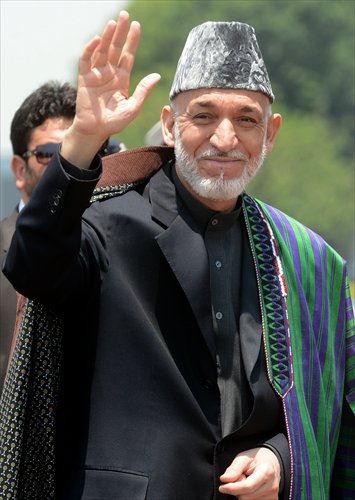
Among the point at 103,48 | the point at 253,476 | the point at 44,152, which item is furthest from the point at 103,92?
the point at 44,152

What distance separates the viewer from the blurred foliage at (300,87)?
129ft

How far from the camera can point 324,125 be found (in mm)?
41906

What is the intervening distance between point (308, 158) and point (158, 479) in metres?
38.6

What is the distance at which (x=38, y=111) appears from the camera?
5.03 metres

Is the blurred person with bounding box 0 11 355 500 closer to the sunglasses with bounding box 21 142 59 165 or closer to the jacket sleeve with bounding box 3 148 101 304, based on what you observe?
the jacket sleeve with bounding box 3 148 101 304

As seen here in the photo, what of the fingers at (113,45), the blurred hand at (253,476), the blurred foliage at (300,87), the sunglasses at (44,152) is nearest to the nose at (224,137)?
the fingers at (113,45)

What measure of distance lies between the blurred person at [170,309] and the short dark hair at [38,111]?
138cm

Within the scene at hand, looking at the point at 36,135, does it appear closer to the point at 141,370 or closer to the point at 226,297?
the point at 226,297

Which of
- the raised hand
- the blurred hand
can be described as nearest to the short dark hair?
the raised hand

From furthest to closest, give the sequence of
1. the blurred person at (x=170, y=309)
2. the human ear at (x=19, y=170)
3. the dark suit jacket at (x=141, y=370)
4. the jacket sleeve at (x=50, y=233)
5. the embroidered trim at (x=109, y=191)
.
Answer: the human ear at (x=19, y=170) → the embroidered trim at (x=109, y=191) → the dark suit jacket at (x=141, y=370) → the blurred person at (x=170, y=309) → the jacket sleeve at (x=50, y=233)

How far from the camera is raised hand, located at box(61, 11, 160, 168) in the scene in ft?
10.3

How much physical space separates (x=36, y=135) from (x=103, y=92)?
1.79 meters

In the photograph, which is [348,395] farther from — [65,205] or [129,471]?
[65,205]

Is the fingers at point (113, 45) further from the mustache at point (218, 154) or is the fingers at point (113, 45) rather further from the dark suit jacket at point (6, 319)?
the dark suit jacket at point (6, 319)
